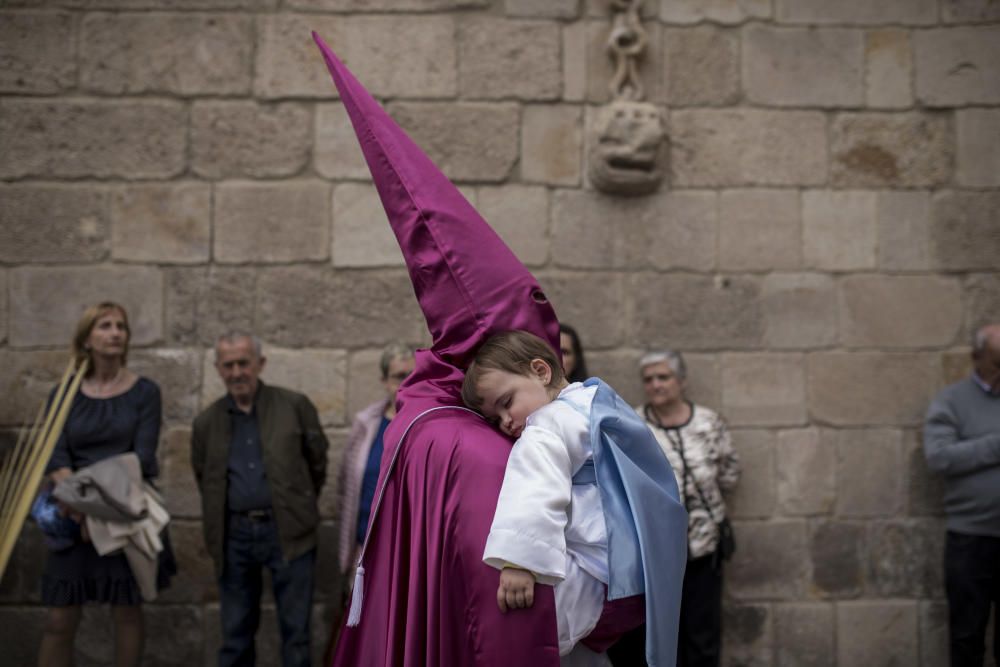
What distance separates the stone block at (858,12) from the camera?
4.89 m

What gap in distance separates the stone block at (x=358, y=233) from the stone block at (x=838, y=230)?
201 cm

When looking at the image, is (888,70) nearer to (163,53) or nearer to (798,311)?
(798,311)

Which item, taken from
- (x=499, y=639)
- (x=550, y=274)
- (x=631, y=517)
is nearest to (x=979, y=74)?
(x=550, y=274)

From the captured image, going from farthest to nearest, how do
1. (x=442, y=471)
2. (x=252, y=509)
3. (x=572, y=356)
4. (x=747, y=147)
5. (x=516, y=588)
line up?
(x=747, y=147)
(x=572, y=356)
(x=252, y=509)
(x=442, y=471)
(x=516, y=588)

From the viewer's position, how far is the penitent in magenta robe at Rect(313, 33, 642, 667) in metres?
1.97

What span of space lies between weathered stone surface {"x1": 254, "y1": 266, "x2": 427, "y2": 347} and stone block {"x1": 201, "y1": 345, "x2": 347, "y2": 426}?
6 centimetres

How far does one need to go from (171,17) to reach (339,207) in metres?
1.21

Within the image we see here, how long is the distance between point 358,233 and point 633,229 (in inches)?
52.5

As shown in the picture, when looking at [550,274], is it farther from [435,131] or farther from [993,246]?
[993,246]

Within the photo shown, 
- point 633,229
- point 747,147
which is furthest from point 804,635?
point 747,147

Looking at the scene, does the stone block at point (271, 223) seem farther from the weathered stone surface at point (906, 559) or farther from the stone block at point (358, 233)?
the weathered stone surface at point (906, 559)

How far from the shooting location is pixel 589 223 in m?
4.82

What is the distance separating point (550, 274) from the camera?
189 inches

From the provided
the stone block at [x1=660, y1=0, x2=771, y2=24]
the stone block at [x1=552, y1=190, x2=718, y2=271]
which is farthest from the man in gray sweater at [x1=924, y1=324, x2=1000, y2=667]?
the stone block at [x1=660, y1=0, x2=771, y2=24]
